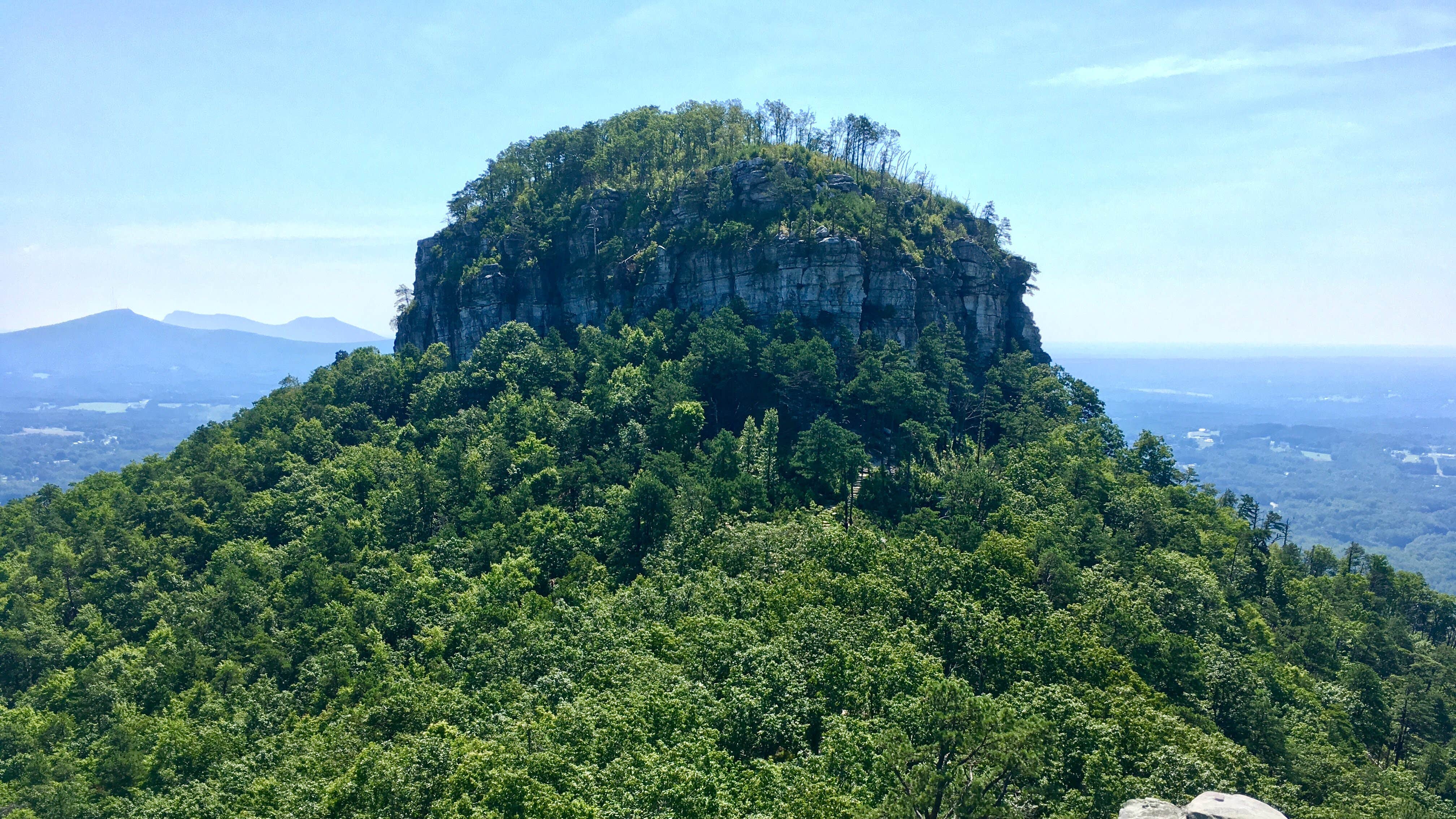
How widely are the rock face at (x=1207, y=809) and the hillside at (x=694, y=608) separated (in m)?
1.76

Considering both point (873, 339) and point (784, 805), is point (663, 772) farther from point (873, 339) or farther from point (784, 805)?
point (873, 339)

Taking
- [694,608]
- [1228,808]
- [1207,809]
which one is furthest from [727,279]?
[1228,808]

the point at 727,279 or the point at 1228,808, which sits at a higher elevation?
the point at 727,279

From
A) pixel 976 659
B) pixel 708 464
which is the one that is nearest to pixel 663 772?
pixel 976 659

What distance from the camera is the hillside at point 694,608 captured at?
3366 cm

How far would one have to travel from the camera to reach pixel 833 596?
157ft

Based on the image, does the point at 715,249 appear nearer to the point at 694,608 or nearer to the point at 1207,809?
the point at 694,608

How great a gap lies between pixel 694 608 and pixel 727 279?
60.5m

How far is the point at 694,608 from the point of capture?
49.6m

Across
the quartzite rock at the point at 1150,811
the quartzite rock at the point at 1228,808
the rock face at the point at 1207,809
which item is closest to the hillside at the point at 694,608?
the quartzite rock at the point at 1150,811

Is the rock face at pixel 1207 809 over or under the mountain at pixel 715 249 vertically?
under

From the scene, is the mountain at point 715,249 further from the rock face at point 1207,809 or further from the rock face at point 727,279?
the rock face at point 1207,809

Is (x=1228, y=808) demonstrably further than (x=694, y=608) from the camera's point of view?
No

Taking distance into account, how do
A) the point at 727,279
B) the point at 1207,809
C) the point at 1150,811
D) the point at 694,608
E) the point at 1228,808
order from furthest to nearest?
1. the point at 727,279
2. the point at 694,608
3. the point at 1150,811
4. the point at 1207,809
5. the point at 1228,808
